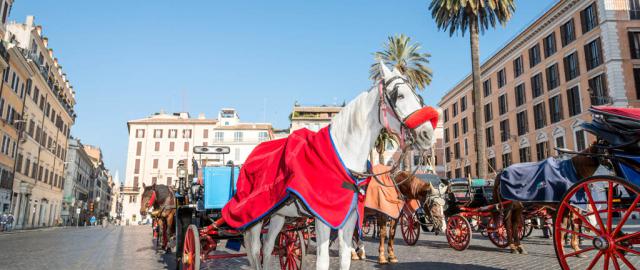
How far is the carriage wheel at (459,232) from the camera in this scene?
11.6 m

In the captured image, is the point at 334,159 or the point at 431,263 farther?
the point at 431,263

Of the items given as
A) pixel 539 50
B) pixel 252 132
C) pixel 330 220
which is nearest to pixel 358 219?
pixel 330 220

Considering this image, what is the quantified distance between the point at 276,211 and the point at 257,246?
1.03 metres

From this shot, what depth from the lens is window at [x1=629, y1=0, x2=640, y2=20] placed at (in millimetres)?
32062

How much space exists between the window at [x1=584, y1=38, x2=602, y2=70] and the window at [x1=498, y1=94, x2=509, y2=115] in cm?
1188

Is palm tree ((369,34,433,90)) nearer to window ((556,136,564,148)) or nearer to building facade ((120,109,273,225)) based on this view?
window ((556,136,564,148))

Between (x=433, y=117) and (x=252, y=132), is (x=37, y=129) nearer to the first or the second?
(x=252, y=132)

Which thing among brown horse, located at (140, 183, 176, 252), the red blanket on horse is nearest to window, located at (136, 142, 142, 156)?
brown horse, located at (140, 183, 176, 252)

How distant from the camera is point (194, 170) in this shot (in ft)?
29.9

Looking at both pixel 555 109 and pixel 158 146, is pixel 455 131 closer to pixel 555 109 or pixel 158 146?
pixel 555 109

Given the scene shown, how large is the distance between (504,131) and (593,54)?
13763mm

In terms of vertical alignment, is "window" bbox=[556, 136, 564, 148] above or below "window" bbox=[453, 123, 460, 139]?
below

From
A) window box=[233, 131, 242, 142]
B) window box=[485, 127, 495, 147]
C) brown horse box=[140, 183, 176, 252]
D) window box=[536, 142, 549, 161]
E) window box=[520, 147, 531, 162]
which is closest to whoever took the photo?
brown horse box=[140, 183, 176, 252]

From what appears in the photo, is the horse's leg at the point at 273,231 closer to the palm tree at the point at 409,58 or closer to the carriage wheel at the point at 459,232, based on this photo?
the carriage wheel at the point at 459,232
